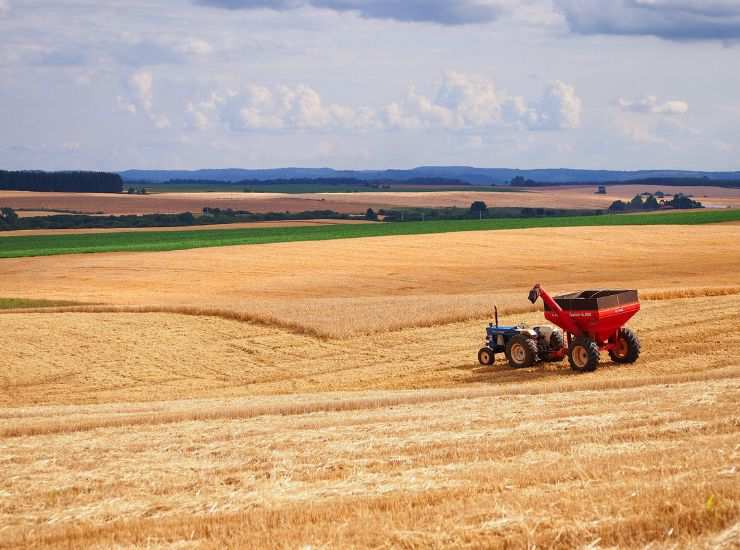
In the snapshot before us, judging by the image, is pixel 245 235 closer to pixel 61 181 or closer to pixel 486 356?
pixel 486 356

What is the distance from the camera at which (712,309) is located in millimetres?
33344

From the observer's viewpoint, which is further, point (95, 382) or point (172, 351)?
point (172, 351)

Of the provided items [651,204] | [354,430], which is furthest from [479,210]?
[354,430]

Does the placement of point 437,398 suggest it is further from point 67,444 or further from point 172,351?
point 172,351

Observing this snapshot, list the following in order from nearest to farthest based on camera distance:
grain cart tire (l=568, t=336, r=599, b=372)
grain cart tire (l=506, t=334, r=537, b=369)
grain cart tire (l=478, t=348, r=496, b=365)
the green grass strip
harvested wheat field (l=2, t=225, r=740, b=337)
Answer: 1. grain cart tire (l=568, t=336, r=599, b=372)
2. grain cart tire (l=506, t=334, r=537, b=369)
3. grain cart tire (l=478, t=348, r=496, b=365)
4. harvested wheat field (l=2, t=225, r=740, b=337)
5. the green grass strip

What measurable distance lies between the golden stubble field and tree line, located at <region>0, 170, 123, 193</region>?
442 feet

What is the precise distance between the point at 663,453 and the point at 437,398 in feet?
27.6

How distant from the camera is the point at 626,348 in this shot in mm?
26375

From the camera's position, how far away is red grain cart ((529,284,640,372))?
25.7 meters

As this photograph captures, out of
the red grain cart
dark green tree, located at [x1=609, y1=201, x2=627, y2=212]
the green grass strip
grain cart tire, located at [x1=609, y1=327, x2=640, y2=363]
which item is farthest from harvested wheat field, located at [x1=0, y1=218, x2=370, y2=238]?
grain cart tire, located at [x1=609, y1=327, x2=640, y2=363]

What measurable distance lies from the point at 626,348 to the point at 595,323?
1134mm

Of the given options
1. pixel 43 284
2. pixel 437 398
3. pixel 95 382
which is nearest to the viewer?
pixel 437 398

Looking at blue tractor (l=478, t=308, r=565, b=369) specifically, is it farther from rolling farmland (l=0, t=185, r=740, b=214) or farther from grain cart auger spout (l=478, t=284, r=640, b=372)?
rolling farmland (l=0, t=185, r=740, b=214)

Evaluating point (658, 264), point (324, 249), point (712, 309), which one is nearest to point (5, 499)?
point (712, 309)
